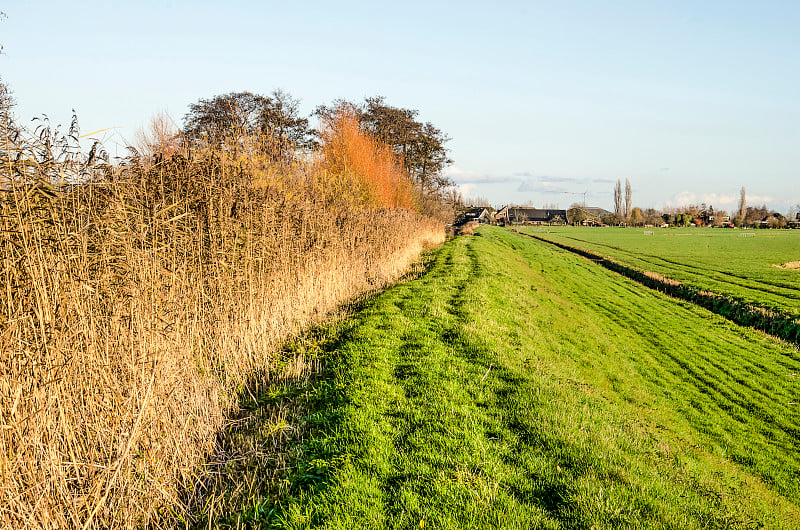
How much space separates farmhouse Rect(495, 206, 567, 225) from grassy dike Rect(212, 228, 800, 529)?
12677 centimetres

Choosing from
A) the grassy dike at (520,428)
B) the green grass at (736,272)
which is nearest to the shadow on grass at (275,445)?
the grassy dike at (520,428)

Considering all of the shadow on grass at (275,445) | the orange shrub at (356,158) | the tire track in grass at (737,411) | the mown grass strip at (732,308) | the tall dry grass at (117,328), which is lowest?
the tire track in grass at (737,411)

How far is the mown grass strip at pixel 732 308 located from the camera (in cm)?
1717

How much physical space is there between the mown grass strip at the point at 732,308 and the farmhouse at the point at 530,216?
109 metres

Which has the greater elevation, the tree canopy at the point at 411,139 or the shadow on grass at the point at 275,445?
the tree canopy at the point at 411,139

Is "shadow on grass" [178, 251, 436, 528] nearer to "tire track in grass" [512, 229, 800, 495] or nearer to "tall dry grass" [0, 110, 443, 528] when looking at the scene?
"tall dry grass" [0, 110, 443, 528]

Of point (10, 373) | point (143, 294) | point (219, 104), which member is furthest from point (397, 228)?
point (219, 104)

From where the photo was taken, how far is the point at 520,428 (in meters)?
5.63

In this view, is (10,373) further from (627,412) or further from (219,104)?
(219,104)

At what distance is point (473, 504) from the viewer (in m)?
4.12

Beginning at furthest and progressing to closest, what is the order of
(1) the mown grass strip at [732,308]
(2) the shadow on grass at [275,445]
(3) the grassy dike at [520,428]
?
(1) the mown grass strip at [732,308]
(2) the shadow on grass at [275,445]
(3) the grassy dike at [520,428]

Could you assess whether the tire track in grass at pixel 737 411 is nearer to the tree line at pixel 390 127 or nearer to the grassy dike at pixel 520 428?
the grassy dike at pixel 520 428

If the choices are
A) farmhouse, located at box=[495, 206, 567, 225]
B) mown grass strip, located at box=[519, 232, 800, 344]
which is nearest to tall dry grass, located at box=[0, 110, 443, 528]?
mown grass strip, located at box=[519, 232, 800, 344]

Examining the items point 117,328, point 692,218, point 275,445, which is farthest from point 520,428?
point 692,218
